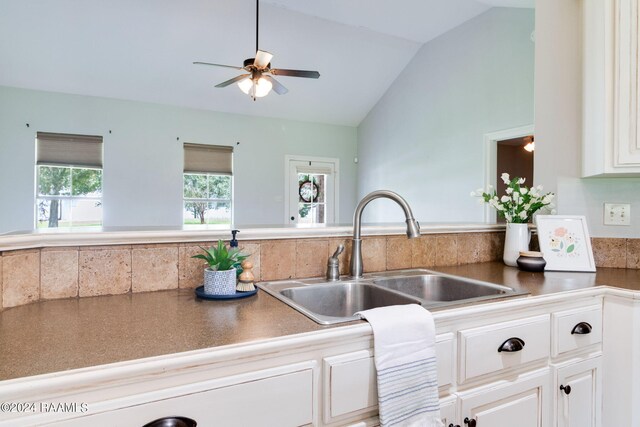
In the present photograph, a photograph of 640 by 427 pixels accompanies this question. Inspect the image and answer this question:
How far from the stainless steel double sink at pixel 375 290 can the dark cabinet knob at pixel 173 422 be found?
0.44 metres

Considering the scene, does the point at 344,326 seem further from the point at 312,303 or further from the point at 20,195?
the point at 20,195

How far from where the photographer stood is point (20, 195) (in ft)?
13.9

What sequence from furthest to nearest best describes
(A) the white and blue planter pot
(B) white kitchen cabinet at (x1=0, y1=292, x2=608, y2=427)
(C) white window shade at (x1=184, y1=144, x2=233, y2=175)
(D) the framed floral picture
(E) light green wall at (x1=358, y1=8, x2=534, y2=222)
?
1. (C) white window shade at (x1=184, y1=144, x2=233, y2=175)
2. (E) light green wall at (x1=358, y1=8, x2=534, y2=222)
3. (D) the framed floral picture
4. (A) the white and blue planter pot
5. (B) white kitchen cabinet at (x1=0, y1=292, x2=608, y2=427)

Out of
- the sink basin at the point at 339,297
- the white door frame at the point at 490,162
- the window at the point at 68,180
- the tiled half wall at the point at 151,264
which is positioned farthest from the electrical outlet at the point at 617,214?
the window at the point at 68,180

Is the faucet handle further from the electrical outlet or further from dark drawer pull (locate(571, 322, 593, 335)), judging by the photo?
the electrical outlet

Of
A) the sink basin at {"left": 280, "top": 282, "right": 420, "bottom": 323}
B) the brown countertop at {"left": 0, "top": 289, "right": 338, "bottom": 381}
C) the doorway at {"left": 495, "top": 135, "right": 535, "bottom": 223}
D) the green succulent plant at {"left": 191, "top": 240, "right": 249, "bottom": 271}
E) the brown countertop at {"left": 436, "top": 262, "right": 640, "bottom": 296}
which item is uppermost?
the doorway at {"left": 495, "top": 135, "right": 535, "bottom": 223}

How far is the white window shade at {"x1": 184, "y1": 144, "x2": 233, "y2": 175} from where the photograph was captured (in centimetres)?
500

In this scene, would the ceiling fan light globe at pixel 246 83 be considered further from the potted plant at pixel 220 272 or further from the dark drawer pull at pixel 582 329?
the dark drawer pull at pixel 582 329

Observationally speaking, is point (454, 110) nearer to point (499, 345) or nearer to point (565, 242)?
point (565, 242)

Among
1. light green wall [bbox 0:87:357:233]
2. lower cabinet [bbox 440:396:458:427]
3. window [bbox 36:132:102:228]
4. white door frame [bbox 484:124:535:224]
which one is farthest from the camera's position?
window [bbox 36:132:102:228]

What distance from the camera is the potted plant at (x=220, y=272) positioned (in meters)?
1.07

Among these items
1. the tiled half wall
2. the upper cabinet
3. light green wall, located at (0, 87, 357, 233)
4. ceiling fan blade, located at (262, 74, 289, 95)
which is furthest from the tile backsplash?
light green wall, located at (0, 87, 357, 233)

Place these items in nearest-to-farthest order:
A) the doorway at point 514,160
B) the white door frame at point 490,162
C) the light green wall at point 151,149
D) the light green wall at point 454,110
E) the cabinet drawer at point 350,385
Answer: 1. the cabinet drawer at point 350,385
2. the light green wall at point 454,110
3. the white door frame at point 490,162
4. the light green wall at point 151,149
5. the doorway at point 514,160

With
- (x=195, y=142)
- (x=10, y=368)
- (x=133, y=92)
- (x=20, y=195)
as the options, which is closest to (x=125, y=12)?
(x=133, y=92)
